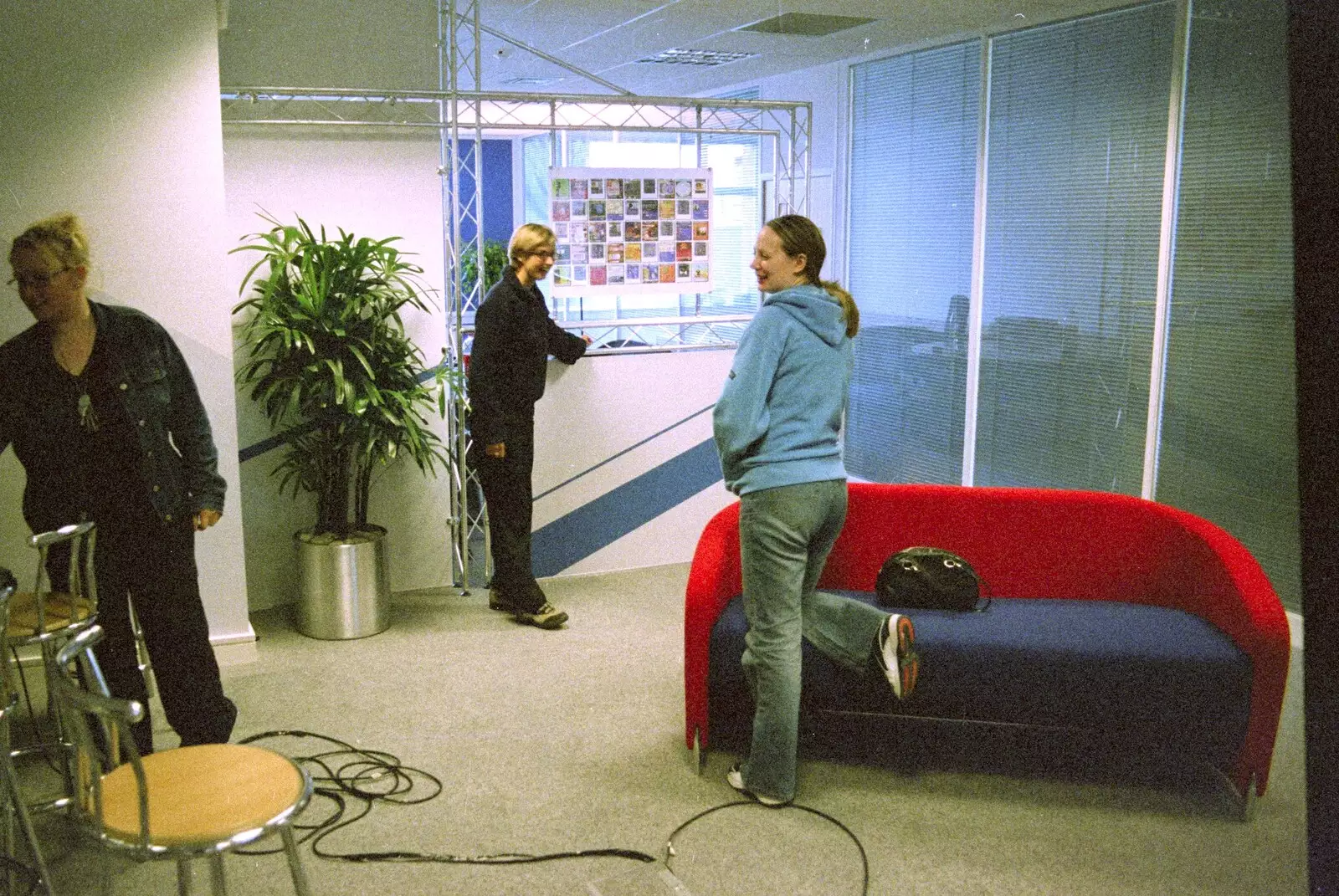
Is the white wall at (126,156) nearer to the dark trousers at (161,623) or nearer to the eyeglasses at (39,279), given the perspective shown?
the eyeglasses at (39,279)

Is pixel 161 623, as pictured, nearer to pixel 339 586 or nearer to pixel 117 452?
pixel 117 452

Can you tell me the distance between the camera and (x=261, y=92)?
4.82m

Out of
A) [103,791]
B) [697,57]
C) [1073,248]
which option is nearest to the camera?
[103,791]

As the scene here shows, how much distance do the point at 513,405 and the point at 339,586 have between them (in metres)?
1.00

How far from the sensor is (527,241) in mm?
4840

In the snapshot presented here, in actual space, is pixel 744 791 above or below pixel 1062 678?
→ below

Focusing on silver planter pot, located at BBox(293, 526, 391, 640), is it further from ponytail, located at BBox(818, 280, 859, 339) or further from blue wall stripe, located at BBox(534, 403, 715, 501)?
ponytail, located at BBox(818, 280, 859, 339)

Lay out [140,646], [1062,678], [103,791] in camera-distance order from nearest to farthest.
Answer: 1. [103,791]
2. [1062,678]
3. [140,646]

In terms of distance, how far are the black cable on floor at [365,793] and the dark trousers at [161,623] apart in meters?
0.35

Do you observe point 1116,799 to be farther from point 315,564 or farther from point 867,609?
point 315,564

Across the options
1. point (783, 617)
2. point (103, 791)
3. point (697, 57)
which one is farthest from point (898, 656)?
point (697, 57)

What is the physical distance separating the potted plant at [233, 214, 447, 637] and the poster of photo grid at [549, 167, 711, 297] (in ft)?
3.03

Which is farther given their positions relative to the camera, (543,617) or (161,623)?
(543,617)

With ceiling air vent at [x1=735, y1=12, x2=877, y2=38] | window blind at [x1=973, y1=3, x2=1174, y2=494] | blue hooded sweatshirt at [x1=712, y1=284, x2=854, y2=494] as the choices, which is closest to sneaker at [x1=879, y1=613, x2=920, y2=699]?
blue hooded sweatshirt at [x1=712, y1=284, x2=854, y2=494]
